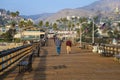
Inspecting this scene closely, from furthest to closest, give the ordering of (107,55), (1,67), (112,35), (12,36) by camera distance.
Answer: (12,36) → (112,35) → (107,55) → (1,67)

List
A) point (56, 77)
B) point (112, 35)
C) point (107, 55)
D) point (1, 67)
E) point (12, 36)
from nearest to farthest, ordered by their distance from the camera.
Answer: point (1, 67)
point (56, 77)
point (107, 55)
point (112, 35)
point (12, 36)

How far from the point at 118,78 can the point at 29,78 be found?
11.3ft

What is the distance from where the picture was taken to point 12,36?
532ft

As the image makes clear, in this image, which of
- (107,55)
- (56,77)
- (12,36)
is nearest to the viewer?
(56,77)

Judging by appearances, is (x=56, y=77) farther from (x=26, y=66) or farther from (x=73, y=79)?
(x=26, y=66)

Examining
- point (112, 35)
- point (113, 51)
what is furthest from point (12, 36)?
point (113, 51)

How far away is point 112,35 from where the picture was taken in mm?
150625

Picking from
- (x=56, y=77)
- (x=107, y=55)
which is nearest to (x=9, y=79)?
(x=56, y=77)

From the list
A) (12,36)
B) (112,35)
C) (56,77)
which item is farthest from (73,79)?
(12,36)

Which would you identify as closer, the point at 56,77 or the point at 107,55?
the point at 56,77

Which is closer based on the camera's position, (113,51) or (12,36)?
(113,51)

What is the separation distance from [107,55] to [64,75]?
566 inches

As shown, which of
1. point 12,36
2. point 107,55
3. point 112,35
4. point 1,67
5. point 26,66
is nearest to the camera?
point 1,67

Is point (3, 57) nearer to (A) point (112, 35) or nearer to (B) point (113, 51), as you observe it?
(B) point (113, 51)
